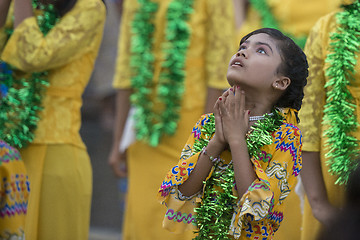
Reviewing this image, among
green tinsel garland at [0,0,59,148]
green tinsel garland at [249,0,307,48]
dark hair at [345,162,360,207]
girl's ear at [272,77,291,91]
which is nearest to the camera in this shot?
dark hair at [345,162,360,207]

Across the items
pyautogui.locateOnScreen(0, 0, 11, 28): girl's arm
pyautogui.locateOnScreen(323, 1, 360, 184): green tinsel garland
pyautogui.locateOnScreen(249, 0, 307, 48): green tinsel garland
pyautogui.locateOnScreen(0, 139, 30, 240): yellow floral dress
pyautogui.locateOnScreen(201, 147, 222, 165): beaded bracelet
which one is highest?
pyautogui.locateOnScreen(249, 0, 307, 48): green tinsel garland

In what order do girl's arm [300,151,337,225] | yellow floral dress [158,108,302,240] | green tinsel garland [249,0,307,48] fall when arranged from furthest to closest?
green tinsel garland [249,0,307,48]
girl's arm [300,151,337,225]
yellow floral dress [158,108,302,240]

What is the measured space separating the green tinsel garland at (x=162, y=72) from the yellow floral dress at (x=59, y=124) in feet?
3.21

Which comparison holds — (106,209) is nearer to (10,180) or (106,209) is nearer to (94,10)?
(94,10)

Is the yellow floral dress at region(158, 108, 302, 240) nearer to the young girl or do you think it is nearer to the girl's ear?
the young girl

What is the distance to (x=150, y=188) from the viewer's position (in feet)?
15.8

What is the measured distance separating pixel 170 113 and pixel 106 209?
122 inches

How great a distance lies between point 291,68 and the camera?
9.52ft

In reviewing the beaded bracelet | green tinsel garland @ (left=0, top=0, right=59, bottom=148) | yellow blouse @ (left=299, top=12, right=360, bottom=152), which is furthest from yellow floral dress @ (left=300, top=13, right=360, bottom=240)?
green tinsel garland @ (left=0, top=0, right=59, bottom=148)

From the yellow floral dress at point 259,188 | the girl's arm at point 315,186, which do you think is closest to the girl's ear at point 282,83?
the yellow floral dress at point 259,188

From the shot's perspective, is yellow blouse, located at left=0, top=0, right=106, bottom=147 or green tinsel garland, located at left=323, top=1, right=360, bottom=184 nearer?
green tinsel garland, located at left=323, top=1, right=360, bottom=184

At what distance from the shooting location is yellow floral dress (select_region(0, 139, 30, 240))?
9.36 ft

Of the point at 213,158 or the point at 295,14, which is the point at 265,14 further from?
the point at 213,158

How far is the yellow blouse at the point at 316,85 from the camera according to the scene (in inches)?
136
